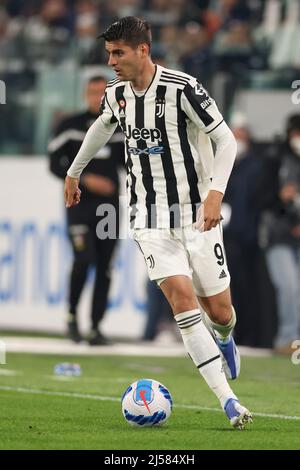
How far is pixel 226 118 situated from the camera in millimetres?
15383

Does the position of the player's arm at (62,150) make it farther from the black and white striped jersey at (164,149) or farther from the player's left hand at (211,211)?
the player's left hand at (211,211)

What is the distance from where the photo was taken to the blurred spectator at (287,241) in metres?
13.9

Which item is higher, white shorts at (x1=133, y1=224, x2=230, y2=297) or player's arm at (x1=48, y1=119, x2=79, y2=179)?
player's arm at (x1=48, y1=119, x2=79, y2=179)

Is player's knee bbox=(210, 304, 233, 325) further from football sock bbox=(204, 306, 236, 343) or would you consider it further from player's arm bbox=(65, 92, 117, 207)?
player's arm bbox=(65, 92, 117, 207)

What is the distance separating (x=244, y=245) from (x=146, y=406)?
6.72 metres

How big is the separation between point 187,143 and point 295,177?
575 centimetres

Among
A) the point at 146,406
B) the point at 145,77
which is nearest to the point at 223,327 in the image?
the point at 146,406

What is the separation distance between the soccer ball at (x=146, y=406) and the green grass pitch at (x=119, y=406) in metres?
0.08

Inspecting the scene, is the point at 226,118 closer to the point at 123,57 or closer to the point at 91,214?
the point at 91,214

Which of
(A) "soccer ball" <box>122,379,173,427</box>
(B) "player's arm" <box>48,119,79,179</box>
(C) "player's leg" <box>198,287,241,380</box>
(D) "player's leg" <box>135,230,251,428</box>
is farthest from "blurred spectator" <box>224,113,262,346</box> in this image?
(A) "soccer ball" <box>122,379,173,427</box>

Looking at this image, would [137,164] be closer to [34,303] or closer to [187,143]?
[187,143]

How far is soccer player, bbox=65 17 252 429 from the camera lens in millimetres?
8031

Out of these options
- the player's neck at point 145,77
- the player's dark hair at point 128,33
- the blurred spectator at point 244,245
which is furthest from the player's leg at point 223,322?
the blurred spectator at point 244,245

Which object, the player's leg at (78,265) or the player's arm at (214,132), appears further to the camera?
the player's leg at (78,265)
